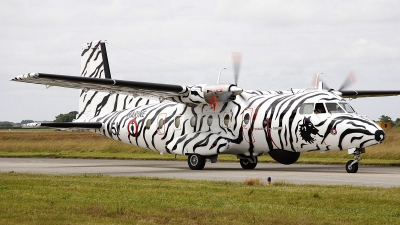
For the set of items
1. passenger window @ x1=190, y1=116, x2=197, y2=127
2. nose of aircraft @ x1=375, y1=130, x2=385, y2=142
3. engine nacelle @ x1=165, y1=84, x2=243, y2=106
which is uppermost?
engine nacelle @ x1=165, y1=84, x2=243, y2=106

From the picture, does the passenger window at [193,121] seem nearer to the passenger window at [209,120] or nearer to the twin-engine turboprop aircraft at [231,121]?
the twin-engine turboprop aircraft at [231,121]

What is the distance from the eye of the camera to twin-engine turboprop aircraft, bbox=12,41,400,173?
23.9 m

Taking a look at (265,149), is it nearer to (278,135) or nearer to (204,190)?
(278,135)

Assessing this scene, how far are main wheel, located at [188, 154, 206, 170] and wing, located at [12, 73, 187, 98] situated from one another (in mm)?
2919

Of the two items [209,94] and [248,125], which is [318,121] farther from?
[209,94]

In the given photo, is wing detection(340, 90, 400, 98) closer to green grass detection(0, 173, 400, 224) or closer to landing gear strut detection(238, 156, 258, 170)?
landing gear strut detection(238, 156, 258, 170)

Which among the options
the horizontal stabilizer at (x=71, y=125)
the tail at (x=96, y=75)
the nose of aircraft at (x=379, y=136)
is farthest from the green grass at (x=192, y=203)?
the tail at (x=96, y=75)

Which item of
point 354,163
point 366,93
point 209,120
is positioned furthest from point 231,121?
point 366,93

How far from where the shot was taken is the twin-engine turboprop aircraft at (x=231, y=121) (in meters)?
23.9

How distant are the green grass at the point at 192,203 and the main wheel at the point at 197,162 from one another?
8375 mm

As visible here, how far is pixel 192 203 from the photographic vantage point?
1397cm

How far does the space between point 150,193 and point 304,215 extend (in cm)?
503

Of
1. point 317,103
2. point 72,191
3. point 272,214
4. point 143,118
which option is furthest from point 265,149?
point 272,214

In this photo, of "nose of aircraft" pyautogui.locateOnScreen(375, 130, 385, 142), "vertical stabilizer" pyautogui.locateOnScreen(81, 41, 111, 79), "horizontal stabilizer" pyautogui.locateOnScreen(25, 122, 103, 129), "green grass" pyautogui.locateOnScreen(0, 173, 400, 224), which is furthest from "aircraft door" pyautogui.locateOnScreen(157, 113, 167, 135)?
"green grass" pyautogui.locateOnScreen(0, 173, 400, 224)
